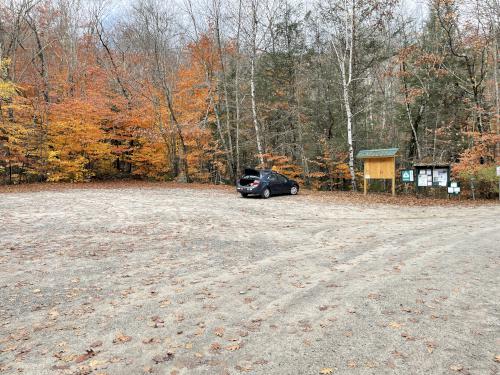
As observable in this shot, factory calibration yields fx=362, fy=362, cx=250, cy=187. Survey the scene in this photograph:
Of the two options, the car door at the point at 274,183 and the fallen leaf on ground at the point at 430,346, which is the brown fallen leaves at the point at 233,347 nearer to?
the fallen leaf on ground at the point at 430,346

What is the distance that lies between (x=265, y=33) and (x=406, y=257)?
67.6 feet

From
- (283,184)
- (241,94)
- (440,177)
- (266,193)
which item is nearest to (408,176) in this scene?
(440,177)

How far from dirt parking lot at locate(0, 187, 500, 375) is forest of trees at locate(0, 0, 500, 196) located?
14315 mm

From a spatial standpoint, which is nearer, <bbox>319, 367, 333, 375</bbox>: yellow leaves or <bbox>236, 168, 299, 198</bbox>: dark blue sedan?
<bbox>319, 367, 333, 375</bbox>: yellow leaves

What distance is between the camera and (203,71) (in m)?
27.8

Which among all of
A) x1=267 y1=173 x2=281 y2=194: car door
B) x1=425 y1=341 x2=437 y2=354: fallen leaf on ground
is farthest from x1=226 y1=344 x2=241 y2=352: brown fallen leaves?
x1=267 y1=173 x2=281 y2=194: car door

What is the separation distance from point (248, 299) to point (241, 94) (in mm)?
23353

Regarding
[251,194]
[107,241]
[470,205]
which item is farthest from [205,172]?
[107,241]

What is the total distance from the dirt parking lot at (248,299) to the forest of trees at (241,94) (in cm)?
1431

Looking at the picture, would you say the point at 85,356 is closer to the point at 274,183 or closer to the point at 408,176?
the point at 274,183

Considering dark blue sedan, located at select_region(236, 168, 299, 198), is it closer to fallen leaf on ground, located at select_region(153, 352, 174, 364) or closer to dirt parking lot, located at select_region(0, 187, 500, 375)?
dirt parking lot, located at select_region(0, 187, 500, 375)

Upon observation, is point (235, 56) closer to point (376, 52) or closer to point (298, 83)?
point (298, 83)

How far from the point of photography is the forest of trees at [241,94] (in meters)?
22.5

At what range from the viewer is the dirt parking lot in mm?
3539
